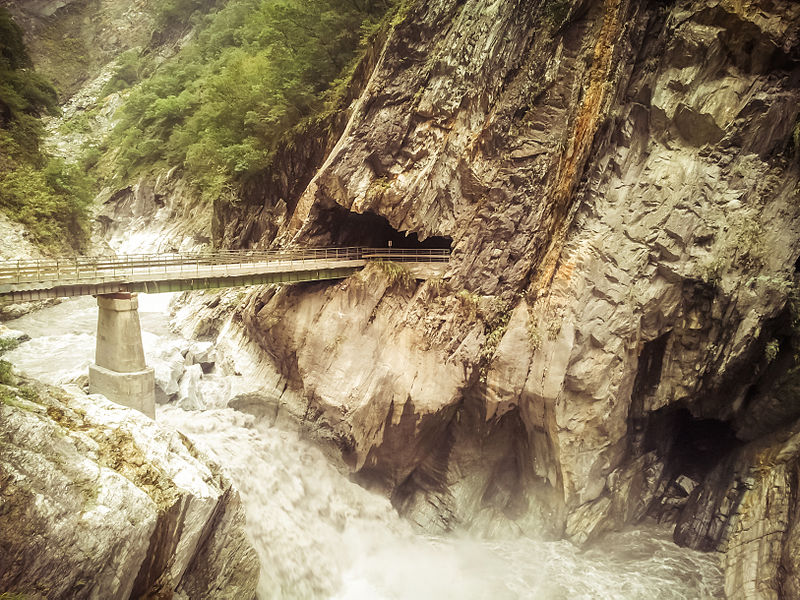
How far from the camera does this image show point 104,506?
29.9 ft

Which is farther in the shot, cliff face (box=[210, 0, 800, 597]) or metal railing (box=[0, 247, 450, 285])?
cliff face (box=[210, 0, 800, 597])

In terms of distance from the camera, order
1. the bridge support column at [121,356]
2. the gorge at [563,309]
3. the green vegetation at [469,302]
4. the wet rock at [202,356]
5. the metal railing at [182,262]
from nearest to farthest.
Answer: the metal railing at [182,262] < the bridge support column at [121,356] < the gorge at [563,309] < the green vegetation at [469,302] < the wet rock at [202,356]

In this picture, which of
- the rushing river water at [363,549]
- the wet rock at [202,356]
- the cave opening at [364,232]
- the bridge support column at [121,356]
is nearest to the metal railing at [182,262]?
the cave opening at [364,232]

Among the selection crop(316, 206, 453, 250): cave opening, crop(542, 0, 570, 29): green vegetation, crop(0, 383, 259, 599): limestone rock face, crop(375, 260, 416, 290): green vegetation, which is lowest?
crop(0, 383, 259, 599): limestone rock face

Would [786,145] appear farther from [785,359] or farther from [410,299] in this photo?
A: [410,299]

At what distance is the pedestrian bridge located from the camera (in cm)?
1614

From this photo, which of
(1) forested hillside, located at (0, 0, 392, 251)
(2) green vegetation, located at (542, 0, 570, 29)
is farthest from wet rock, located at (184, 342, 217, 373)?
(2) green vegetation, located at (542, 0, 570, 29)

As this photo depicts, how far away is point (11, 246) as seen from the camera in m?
27.9

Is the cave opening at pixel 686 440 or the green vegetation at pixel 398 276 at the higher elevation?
the green vegetation at pixel 398 276

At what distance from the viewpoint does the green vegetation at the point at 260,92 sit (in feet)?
87.5

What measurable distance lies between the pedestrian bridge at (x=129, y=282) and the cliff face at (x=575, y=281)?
1.86m

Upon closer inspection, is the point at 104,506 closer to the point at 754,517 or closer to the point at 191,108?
the point at 754,517

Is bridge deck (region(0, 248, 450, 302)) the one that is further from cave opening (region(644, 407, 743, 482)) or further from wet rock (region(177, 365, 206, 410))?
cave opening (region(644, 407, 743, 482))

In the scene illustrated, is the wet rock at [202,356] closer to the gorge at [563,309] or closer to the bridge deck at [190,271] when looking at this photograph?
the gorge at [563,309]
